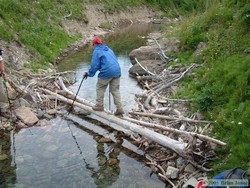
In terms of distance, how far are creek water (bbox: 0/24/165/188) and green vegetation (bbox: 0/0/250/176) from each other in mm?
2405

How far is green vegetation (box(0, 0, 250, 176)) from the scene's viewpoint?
28.8 feet

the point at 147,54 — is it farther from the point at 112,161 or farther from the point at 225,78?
the point at 112,161

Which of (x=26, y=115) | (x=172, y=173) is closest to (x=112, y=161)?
(x=172, y=173)

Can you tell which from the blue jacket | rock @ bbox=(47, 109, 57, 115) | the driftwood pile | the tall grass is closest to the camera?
the tall grass

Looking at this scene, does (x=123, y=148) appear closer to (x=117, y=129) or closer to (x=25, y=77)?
(x=117, y=129)

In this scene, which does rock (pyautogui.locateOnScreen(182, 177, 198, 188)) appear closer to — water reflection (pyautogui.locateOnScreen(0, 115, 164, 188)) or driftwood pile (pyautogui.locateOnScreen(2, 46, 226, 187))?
driftwood pile (pyautogui.locateOnScreen(2, 46, 226, 187))

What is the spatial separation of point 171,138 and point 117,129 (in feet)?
8.36

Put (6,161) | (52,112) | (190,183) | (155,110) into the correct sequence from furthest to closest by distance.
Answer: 1. (52,112)
2. (155,110)
3. (6,161)
4. (190,183)

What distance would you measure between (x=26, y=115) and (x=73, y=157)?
3229 millimetres

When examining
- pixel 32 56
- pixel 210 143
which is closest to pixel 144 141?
pixel 210 143

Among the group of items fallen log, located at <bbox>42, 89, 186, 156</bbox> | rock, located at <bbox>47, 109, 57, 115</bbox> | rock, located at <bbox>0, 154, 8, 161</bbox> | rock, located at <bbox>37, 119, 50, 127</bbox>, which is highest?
fallen log, located at <bbox>42, 89, 186, 156</bbox>

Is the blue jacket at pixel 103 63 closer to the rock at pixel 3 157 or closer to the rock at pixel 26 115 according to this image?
the rock at pixel 26 115

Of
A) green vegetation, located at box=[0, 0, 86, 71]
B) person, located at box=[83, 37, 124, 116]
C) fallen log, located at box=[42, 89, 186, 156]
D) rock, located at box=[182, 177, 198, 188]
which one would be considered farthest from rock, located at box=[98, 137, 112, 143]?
green vegetation, located at box=[0, 0, 86, 71]

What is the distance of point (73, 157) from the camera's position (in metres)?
9.84
